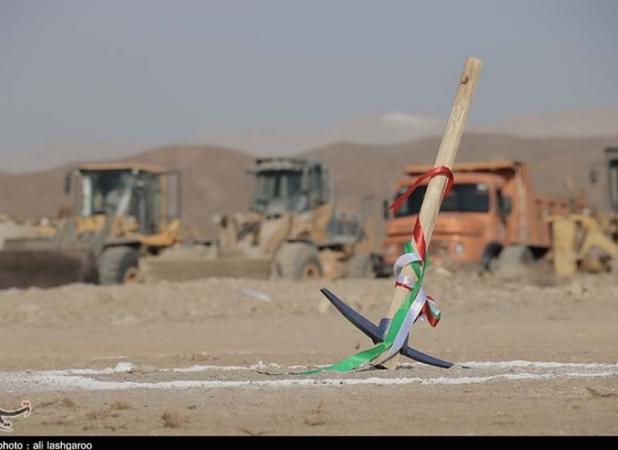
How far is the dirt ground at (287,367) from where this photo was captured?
771 cm

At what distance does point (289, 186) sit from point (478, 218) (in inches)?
202

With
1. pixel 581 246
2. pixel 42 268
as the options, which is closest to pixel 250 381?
pixel 42 268

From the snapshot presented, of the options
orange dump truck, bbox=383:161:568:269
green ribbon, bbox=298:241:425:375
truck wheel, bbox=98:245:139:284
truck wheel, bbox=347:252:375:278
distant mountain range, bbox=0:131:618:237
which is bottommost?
distant mountain range, bbox=0:131:618:237

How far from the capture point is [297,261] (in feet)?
98.7

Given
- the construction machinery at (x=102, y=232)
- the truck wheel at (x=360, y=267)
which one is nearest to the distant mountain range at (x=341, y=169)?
the truck wheel at (x=360, y=267)

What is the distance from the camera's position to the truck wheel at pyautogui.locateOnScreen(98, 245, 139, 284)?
28.7 metres

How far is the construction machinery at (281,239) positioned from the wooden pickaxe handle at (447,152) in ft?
63.9

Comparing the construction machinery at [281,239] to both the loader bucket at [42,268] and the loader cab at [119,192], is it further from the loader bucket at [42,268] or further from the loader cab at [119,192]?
the loader bucket at [42,268]

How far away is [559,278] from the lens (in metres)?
30.8

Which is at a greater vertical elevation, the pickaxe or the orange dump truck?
the pickaxe

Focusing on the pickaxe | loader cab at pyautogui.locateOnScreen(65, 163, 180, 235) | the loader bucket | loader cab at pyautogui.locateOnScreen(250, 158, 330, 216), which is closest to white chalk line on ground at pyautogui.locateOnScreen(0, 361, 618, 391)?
the pickaxe

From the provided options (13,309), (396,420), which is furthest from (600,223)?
(396,420)

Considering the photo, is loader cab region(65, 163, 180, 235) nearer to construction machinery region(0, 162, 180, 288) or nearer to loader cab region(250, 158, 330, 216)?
construction machinery region(0, 162, 180, 288)

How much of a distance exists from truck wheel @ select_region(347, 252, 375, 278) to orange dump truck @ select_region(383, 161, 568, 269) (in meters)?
2.52
